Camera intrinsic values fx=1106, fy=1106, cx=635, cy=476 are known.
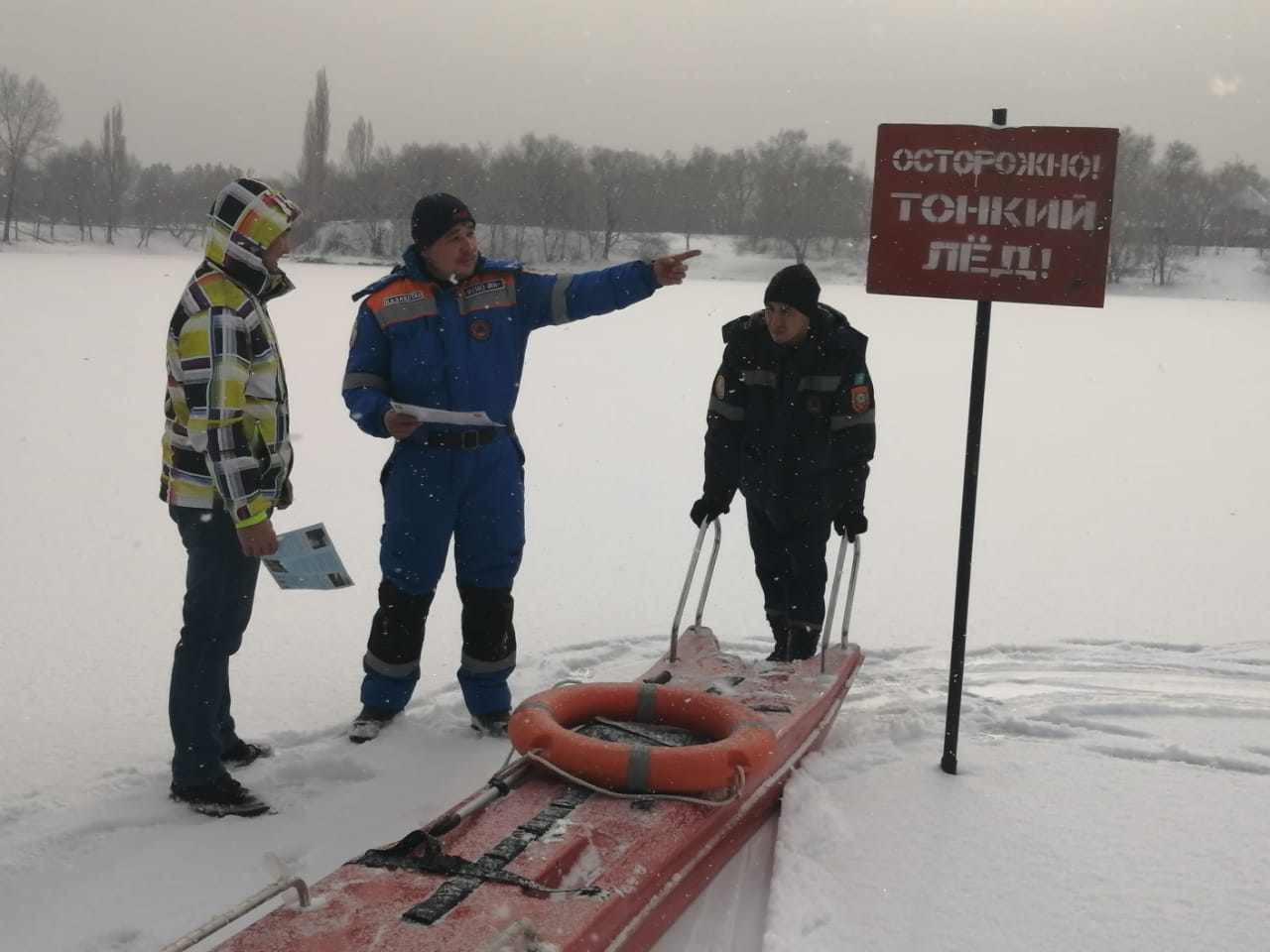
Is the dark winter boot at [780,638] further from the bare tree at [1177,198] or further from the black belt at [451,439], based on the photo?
the bare tree at [1177,198]

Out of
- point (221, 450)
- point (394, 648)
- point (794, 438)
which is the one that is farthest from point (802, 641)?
point (221, 450)

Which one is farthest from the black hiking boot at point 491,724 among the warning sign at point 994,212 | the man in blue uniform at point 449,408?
the warning sign at point 994,212

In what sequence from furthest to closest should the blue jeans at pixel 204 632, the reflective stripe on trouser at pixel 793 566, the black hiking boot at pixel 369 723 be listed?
the reflective stripe on trouser at pixel 793 566 → the black hiking boot at pixel 369 723 → the blue jeans at pixel 204 632

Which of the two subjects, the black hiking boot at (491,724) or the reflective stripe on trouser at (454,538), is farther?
the black hiking boot at (491,724)

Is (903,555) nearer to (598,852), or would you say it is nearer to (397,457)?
(397,457)

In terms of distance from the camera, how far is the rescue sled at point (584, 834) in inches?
87.0

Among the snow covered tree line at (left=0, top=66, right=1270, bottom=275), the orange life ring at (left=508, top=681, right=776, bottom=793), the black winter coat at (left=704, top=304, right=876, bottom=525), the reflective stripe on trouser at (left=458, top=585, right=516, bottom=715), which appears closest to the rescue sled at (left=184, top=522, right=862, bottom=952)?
the orange life ring at (left=508, top=681, right=776, bottom=793)

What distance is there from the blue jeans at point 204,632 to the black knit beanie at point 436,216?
1114 mm

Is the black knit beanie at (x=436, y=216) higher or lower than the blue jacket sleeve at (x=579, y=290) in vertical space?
higher

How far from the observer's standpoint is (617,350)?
1752cm

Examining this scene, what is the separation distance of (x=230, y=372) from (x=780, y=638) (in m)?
2.45

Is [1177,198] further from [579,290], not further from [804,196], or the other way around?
[579,290]

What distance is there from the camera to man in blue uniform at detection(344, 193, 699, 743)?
362cm

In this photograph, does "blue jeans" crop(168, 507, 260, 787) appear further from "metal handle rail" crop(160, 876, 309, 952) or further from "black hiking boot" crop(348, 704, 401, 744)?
"metal handle rail" crop(160, 876, 309, 952)
